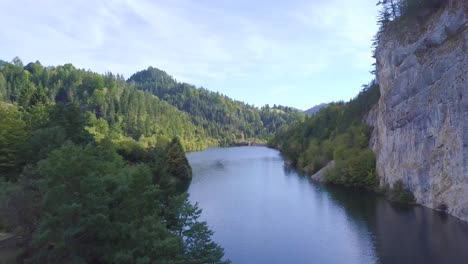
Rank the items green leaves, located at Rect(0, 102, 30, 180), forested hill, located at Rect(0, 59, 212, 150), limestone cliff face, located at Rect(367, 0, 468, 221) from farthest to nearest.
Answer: forested hill, located at Rect(0, 59, 212, 150)
limestone cliff face, located at Rect(367, 0, 468, 221)
green leaves, located at Rect(0, 102, 30, 180)

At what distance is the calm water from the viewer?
111ft

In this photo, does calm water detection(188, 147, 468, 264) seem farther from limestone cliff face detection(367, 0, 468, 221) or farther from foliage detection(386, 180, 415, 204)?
limestone cliff face detection(367, 0, 468, 221)

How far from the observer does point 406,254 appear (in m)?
33.4

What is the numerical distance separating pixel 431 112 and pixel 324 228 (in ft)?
65.8

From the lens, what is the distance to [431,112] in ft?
165

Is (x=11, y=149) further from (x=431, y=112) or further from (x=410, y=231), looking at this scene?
(x=431, y=112)

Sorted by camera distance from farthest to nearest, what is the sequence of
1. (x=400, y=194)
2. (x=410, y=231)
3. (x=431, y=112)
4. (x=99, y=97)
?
1. (x=99, y=97)
2. (x=400, y=194)
3. (x=431, y=112)
4. (x=410, y=231)

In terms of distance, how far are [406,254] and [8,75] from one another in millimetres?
143200

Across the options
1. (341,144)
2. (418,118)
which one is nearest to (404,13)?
(418,118)

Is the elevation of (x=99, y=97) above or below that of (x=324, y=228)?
above

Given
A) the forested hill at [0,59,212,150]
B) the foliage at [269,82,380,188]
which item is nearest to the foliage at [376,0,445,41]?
the foliage at [269,82,380,188]

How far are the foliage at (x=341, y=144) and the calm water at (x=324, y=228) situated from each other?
480 cm

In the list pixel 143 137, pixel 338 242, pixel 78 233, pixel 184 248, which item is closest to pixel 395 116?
pixel 338 242

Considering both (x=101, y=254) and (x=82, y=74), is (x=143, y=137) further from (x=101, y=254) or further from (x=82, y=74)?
(x=101, y=254)
